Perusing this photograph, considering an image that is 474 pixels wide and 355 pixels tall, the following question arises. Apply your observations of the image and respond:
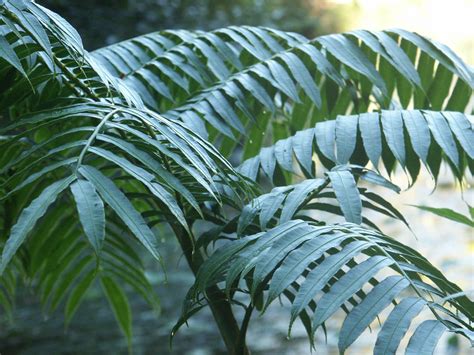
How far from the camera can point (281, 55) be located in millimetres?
1131

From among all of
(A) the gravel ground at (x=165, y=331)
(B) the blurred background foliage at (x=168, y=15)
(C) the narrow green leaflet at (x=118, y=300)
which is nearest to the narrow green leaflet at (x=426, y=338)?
(C) the narrow green leaflet at (x=118, y=300)

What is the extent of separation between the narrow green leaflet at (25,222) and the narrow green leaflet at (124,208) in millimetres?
25

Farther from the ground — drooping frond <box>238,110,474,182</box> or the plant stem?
drooping frond <box>238,110,474,182</box>

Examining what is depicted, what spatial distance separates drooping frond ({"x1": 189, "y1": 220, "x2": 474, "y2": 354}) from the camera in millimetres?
593

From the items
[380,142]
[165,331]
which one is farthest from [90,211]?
[165,331]

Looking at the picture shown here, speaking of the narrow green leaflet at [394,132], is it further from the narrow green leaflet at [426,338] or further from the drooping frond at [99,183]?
the narrow green leaflet at [426,338]

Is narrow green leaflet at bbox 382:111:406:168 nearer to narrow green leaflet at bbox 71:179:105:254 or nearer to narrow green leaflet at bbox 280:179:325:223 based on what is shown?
narrow green leaflet at bbox 280:179:325:223

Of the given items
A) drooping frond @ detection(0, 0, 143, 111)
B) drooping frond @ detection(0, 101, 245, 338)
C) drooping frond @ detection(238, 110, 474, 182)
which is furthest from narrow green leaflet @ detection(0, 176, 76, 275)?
drooping frond @ detection(238, 110, 474, 182)

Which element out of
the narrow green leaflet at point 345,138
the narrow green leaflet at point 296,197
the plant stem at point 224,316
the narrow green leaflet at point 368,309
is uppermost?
the narrow green leaflet at point 345,138

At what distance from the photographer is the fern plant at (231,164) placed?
2.09 ft

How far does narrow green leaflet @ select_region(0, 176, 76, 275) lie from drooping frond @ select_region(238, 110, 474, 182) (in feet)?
1.17

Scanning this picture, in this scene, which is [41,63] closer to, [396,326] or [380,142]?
[380,142]

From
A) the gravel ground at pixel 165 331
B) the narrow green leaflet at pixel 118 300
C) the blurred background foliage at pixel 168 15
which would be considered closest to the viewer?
the narrow green leaflet at pixel 118 300

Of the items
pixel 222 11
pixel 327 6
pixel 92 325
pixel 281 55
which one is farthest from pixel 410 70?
pixel 327 6
